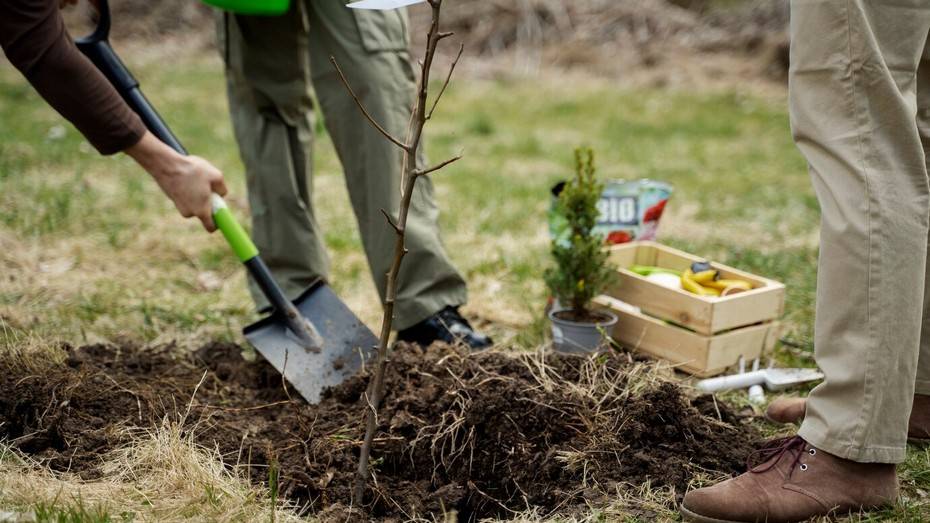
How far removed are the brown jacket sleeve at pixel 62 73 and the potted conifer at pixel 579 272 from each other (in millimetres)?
1405

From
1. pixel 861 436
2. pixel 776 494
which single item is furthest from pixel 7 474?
pixel 861 436

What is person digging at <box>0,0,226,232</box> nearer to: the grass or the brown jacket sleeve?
the brown jacket sleeve

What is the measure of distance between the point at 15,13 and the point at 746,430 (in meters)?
2.21

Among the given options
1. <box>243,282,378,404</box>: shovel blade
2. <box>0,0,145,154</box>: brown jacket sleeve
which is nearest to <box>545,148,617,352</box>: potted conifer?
<box>243,282,378,404</box>: shovel blade

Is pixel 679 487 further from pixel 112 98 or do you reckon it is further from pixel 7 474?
pixel 112 98

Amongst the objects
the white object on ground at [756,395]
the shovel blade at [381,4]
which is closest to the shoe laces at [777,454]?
the white object on ground at [756,395]

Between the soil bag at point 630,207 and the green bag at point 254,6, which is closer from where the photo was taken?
the green bag at point 254,6

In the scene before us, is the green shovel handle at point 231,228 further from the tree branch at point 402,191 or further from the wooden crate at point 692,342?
the wooden crate at point 692,342

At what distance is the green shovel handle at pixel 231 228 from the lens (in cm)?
284

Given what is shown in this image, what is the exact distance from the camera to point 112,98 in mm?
2527

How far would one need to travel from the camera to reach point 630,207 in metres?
3.53

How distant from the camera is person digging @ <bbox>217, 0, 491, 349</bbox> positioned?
9.53 feet

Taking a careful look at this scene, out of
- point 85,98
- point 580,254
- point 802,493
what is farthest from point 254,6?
point 802,493

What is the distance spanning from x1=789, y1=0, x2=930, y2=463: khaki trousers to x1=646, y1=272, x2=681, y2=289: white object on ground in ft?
4.22
